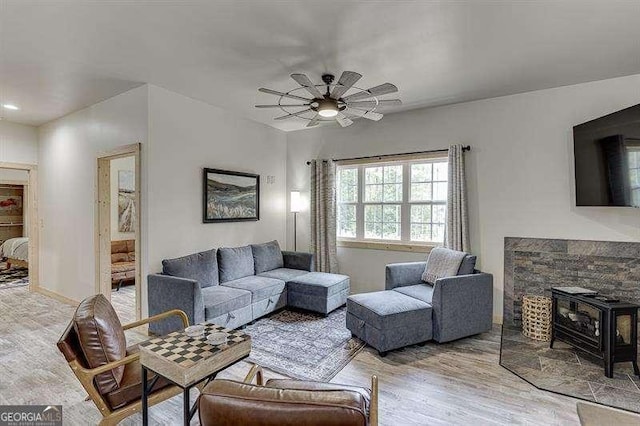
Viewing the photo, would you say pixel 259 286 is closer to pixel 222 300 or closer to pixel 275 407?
pixel 222 300

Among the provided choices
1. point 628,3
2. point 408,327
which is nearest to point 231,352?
point 408,327

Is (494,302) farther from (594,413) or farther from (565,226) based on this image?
(594,413)

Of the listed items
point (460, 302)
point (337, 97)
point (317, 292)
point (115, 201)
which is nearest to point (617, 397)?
point (460, 302)

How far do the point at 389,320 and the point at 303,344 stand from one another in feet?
3.03

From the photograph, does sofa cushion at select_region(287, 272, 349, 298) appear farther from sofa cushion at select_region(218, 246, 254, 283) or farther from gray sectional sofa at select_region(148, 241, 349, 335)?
sofa cushion at select_region(218, 246, 254, 283)

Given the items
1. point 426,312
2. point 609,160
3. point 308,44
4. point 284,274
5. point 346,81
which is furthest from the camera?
point 284,274

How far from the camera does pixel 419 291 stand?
11.9 feet

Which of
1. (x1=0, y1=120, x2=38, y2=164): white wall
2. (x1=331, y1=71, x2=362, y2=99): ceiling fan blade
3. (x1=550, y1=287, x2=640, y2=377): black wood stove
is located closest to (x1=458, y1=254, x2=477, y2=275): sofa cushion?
(x1=550, y1=287, x2=640, y2=377): black wood stove

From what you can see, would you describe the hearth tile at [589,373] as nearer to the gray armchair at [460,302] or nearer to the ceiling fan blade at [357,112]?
the gray armchair at [460,302]

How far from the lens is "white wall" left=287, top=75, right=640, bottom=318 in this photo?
342 cm

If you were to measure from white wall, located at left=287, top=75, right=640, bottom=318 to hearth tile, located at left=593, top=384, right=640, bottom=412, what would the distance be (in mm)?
1484

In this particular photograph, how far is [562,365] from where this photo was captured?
9.36ft

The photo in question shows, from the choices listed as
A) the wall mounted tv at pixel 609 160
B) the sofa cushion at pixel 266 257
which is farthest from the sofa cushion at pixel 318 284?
the wall mounted tv at pixel 609 160

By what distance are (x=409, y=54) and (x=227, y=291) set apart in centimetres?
309
